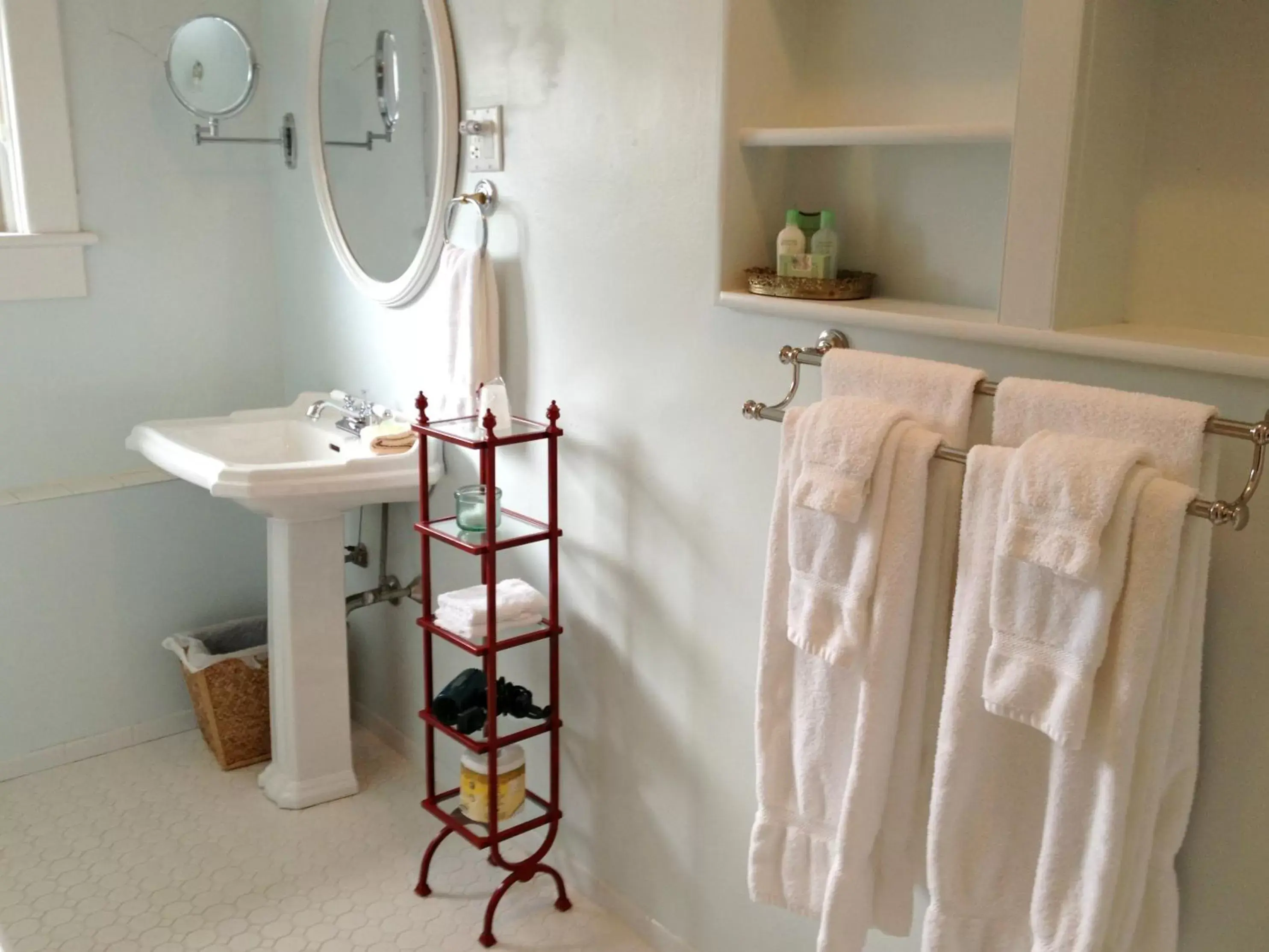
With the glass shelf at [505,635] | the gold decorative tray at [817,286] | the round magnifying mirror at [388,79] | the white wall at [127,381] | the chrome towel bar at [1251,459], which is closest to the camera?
the chrome towel bar at [1251,459]

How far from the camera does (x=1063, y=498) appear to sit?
1191 mm

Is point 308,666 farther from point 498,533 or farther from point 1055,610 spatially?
point 1055,610

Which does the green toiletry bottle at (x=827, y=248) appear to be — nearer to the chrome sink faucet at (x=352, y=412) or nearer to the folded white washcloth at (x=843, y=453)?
the folded white washcloth at (x=843, y=453)

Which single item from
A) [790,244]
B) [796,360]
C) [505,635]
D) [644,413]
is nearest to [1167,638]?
[796,360]

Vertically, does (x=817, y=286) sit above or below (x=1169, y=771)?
above

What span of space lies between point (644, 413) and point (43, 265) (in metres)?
1.59

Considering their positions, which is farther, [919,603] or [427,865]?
[427,865]

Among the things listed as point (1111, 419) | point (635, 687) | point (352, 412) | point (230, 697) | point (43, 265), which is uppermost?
point (43, 265)

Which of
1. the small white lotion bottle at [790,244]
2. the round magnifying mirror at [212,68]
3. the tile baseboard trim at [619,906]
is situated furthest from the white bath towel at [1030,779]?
the round magnifying mirror at [212,68]

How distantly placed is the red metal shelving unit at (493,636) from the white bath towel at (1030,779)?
0.91m

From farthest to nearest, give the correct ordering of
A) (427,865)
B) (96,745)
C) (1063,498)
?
(96,745)
(427,865)
(1063,498)

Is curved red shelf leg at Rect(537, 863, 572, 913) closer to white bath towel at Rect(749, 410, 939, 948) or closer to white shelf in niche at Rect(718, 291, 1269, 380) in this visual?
white bath towel at Rect(749, 410, 939, 948)

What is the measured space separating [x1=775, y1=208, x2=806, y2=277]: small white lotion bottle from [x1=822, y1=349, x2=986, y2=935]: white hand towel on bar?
17 centimetres

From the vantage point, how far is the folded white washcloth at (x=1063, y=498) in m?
1.17
